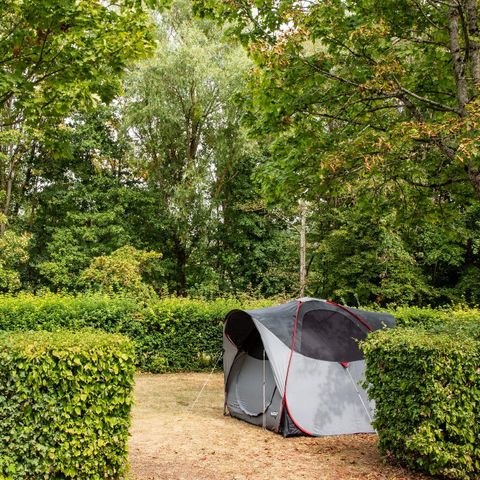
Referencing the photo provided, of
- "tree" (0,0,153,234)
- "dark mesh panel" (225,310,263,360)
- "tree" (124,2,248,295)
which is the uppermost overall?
"tree" (124,2,248,295)

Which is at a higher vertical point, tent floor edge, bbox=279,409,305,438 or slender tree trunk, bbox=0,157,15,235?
slender tree trunk, bbox=0,157,15,235

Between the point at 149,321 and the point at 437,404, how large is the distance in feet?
32.3

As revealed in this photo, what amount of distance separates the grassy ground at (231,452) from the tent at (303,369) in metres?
0.27

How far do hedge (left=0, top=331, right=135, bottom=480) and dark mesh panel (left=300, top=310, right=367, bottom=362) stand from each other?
398 cm

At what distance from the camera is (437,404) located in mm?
5363

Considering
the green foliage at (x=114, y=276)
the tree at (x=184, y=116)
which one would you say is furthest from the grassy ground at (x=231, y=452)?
the tree at (x=184, y=116)

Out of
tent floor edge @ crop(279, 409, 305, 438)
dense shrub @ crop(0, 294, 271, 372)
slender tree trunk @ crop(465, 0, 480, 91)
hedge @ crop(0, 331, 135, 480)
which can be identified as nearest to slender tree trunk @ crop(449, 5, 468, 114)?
slender tree trunk @ crop(465, 0, 480, 91)

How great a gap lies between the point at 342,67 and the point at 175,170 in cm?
→ 1799

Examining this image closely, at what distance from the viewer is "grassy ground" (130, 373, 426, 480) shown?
577 centimetres

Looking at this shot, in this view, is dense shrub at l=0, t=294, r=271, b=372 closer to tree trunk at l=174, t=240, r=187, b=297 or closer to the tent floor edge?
the tent floor edge

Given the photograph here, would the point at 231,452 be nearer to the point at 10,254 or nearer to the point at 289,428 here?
the point at 289,428

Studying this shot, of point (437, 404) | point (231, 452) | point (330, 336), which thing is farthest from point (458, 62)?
point (231, 452)

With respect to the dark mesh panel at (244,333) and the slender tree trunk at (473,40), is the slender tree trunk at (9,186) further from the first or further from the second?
the slender tree trunk at (473,40)

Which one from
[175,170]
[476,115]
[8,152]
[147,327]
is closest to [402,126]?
[476,115]
